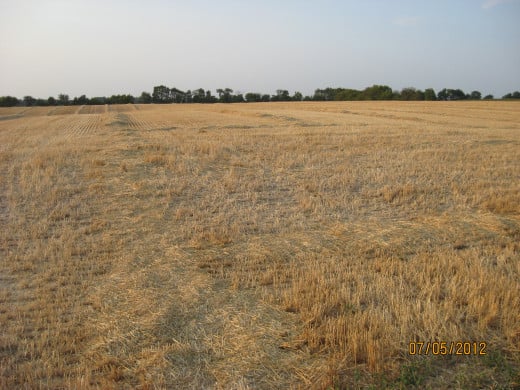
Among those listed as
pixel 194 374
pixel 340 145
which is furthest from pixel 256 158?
pixel 194 374

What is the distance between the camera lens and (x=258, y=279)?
549cm

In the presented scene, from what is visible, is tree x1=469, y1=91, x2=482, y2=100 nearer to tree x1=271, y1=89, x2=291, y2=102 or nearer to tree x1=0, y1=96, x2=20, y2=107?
tree x1=271, y1=89, x2=291, y2=102

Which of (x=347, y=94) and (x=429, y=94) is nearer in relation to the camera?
(x=429, y=94)

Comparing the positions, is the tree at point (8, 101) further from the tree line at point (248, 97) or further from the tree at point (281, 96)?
the tree at point (281, 96)

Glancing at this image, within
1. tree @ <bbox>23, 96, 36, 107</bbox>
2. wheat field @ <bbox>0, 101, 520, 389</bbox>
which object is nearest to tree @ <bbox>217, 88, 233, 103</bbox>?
tree @ <bbox>23, 96, 36, 107</bbox>

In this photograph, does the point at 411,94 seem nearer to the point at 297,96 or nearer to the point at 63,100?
the point at 297,96

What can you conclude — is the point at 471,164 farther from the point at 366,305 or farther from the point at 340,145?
the point at 366,305

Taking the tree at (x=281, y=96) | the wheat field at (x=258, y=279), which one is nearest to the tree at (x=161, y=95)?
the tree at (x=281, y=96)

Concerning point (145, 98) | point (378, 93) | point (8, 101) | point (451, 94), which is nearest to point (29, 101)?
point (8, 101)
